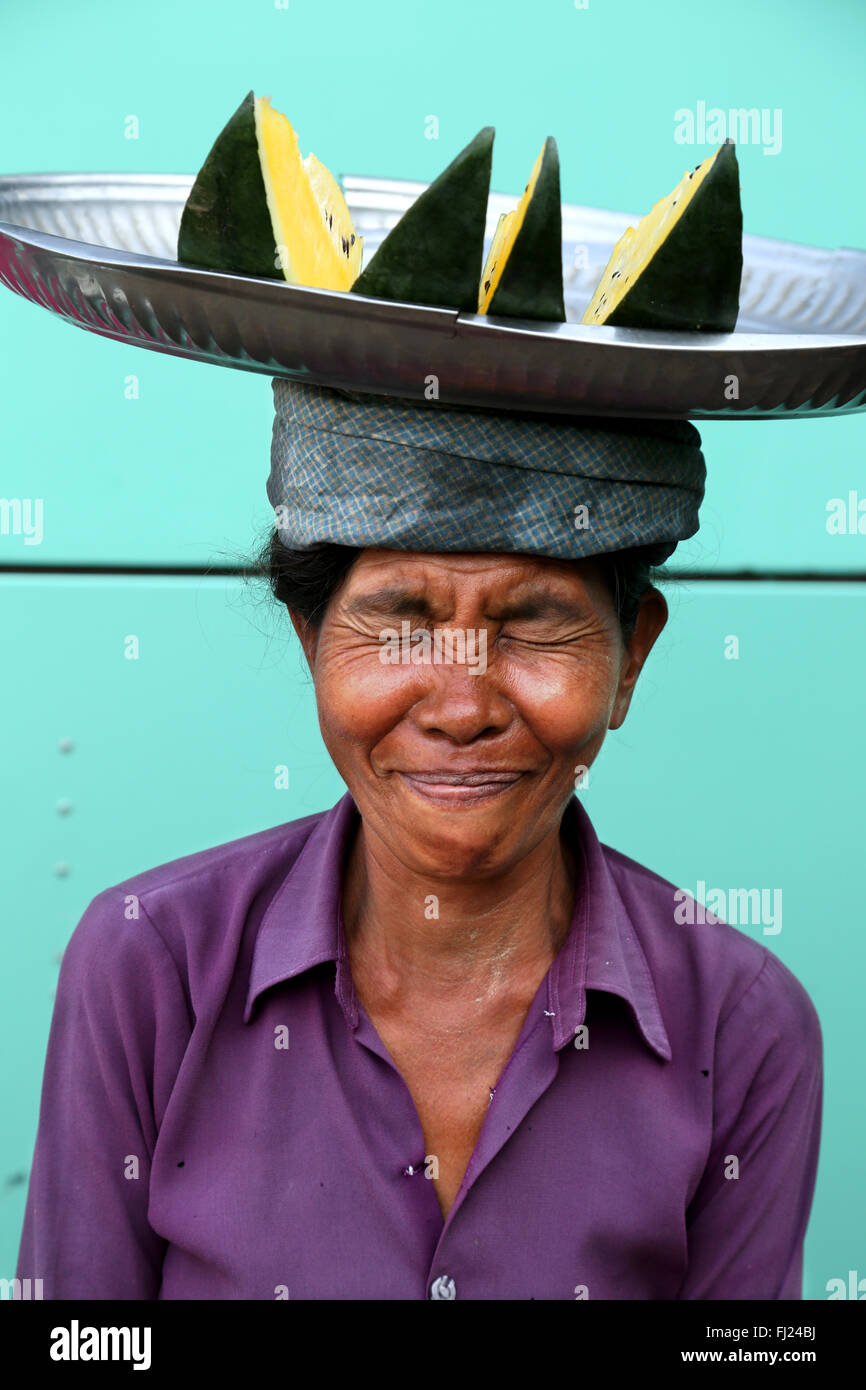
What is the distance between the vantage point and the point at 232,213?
119cm

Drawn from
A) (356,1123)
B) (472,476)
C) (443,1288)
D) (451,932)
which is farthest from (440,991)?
(472,476)

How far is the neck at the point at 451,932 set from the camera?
5.29 feet

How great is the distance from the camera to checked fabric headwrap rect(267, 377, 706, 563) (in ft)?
4.35

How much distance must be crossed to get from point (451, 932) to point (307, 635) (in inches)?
15.9

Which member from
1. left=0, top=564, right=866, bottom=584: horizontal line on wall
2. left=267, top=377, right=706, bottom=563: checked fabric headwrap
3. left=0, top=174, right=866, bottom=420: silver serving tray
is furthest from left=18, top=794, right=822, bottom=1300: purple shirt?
left=0, top=564, right=866, bottom=584: horizontal line on wall

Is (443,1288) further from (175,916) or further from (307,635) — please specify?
(307,635)

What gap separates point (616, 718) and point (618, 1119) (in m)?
0.49

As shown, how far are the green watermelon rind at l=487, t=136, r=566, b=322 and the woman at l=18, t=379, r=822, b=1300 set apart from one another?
0.16 m

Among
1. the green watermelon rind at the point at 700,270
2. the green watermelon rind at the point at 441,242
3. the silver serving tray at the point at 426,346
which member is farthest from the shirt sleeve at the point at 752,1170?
the green watermelon rind at the point at 441,242

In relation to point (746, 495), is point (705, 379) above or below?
below

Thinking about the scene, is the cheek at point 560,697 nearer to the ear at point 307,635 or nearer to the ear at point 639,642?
the ear at point 639,642
